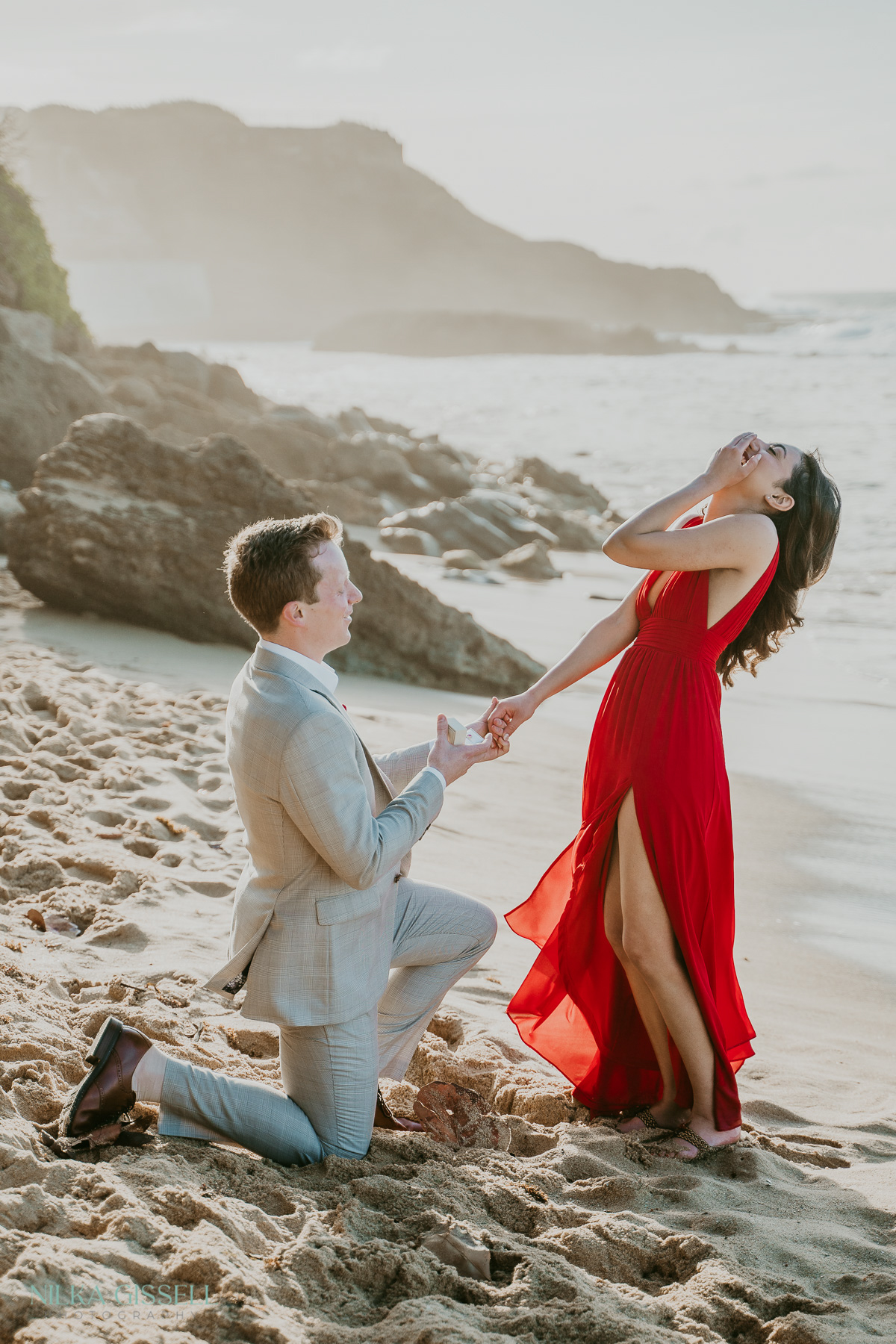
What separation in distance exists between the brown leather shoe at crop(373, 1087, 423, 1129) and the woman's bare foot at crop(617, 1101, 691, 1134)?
0.61 meters

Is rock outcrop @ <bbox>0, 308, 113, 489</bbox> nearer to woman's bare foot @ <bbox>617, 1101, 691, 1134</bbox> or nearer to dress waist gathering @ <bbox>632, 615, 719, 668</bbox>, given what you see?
dress waist gathering @ <bbox>632, 615, 719, 668</bbox>

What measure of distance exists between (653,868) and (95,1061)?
1.52m

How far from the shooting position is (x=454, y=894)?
3273 millimetres

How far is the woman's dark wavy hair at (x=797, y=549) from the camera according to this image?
317cm

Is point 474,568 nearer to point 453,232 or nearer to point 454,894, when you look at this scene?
point 454,894

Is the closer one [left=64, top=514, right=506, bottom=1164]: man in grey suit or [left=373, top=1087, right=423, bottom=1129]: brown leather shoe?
[left=64, top=514, right=506, bottom=1164]: man in grey suit

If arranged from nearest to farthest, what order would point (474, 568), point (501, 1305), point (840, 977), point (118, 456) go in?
point (501, 1305)
point (840, 977)
point (118, 456)
point (474, 568)

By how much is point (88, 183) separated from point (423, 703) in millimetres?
168692

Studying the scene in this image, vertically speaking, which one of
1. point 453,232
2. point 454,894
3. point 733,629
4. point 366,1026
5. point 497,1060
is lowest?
point 497,1060

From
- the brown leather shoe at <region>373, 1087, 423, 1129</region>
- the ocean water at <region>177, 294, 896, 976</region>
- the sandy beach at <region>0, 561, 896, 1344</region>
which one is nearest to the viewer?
the sandy beach at <region>0, 561, 896, 1344</region>

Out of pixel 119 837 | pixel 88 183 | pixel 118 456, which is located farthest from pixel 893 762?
pixel 88 183

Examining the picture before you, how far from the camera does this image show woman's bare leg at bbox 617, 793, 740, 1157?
3.07m

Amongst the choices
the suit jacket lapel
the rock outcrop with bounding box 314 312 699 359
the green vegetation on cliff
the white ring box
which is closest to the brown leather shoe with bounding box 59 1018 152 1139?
the suit jacket lapel

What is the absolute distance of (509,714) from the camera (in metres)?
3.58
